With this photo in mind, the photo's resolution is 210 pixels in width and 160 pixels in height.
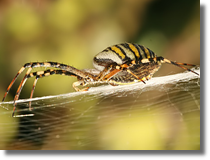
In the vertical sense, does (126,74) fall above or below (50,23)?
below

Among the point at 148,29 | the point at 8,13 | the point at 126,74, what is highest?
the point at 8,13

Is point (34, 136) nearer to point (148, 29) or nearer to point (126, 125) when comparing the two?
point (126, 125)

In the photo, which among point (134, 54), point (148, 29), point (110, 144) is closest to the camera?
point (110, 144)

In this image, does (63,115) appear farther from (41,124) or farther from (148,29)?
(148,29)

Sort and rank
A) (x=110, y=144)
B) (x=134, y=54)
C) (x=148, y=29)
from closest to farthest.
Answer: (x=110, y=144)
(x=134, y=54)
(x=148, y=29)

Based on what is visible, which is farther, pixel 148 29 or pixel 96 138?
pixel 148 29

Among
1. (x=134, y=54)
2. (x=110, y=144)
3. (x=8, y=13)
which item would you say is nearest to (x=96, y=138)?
(x=110, y=144)

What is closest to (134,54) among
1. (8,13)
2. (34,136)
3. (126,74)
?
(126,74)
